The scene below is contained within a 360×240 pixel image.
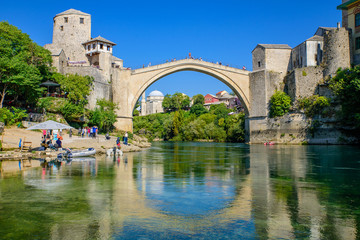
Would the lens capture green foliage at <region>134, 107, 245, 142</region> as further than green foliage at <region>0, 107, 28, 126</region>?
Yes

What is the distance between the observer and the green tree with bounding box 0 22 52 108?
77.3 feet

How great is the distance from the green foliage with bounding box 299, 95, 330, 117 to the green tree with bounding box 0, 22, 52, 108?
2505 centimetres

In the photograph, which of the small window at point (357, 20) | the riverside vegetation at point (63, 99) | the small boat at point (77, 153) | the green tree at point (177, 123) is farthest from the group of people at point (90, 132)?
the green tree at point (177, 123)

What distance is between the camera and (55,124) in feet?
54.9

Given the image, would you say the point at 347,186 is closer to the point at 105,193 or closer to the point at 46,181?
the point at 105,193

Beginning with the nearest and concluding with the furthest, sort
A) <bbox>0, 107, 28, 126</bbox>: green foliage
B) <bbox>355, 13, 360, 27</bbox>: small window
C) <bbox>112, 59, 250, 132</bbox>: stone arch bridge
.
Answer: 1. <bbox>0, 107, 28, 126</bbox>: green foliage
2. <bbox>355, 13, 360, 27</bbox>: small window
3. <bbox>112, 59, 250, 132</bbox>: stone arch bridge

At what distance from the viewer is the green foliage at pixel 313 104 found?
32750 mm

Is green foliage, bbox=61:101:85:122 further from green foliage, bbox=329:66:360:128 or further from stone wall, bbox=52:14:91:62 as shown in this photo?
green foliage, bbox=329:66:360:128

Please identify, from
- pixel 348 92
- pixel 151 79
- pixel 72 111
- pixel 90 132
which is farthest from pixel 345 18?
pixel 72 111

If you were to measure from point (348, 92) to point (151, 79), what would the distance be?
1992 centimetres

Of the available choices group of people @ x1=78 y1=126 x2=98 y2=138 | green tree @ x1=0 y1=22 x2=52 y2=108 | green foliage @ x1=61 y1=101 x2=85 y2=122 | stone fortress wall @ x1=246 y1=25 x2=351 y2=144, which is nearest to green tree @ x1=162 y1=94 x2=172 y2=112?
stone fortress wall @ x1=246 y1=25 x2=351 y2=144

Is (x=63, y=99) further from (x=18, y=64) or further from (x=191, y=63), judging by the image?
(x=191, y=63)

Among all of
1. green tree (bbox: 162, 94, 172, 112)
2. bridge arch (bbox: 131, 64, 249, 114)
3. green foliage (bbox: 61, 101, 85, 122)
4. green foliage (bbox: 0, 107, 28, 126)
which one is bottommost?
green foliage (bbox: 0, 107, 28, 126)

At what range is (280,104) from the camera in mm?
35875
